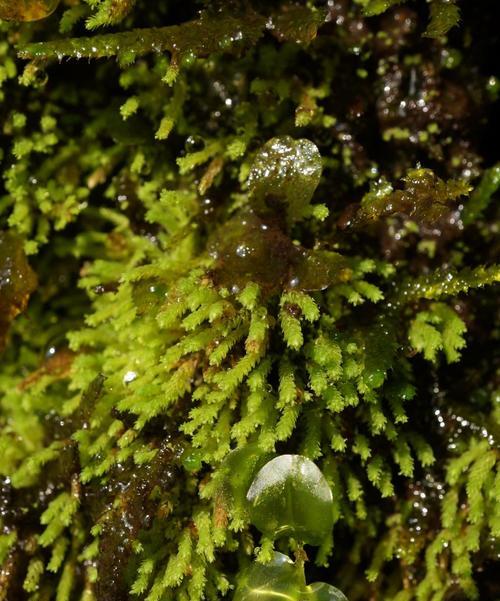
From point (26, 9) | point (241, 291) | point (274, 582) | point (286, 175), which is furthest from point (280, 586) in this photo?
point (26, 9)

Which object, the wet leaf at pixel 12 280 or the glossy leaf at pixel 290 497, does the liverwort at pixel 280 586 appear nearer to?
the glossy leaf at pixel 290 497

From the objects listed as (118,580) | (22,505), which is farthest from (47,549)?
(118,580)

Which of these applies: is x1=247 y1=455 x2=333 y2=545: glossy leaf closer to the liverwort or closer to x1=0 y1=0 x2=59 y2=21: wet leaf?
the liverwort

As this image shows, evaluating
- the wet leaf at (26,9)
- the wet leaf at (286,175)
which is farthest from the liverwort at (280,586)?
the wet leaf at (26,9)

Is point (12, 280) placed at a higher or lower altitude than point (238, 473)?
higher

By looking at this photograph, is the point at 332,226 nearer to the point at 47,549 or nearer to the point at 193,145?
the point at 193,145

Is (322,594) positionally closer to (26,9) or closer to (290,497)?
(290,497)

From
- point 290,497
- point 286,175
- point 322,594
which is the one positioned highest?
point 286,175
